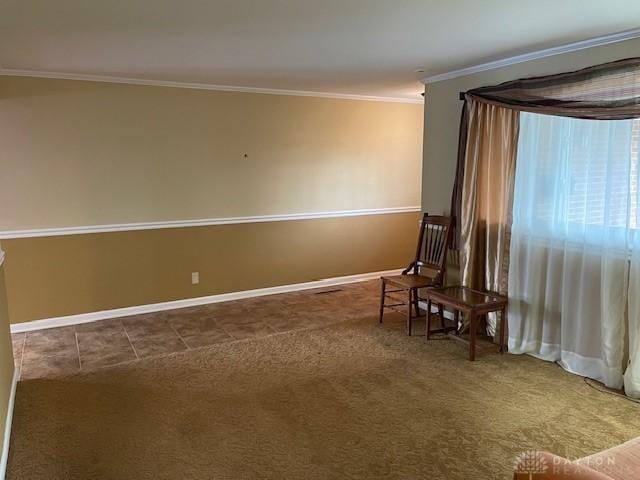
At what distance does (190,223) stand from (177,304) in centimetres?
83

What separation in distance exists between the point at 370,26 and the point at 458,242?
85.1 inches

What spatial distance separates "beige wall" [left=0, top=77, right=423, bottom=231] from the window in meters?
2.44

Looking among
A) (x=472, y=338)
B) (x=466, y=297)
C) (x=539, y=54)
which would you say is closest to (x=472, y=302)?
(x=466, y=297)

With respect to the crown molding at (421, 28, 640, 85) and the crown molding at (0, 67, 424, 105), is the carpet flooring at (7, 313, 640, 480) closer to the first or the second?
the crown molding at (421, 28, 640, 85)

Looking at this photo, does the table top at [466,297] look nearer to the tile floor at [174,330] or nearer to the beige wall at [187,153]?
the tile floor at [174,330]

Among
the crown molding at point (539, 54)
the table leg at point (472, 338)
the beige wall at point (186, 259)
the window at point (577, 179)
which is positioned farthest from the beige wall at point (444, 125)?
the beige wall at point (186, 259)

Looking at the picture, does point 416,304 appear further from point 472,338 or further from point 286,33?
point 286,33

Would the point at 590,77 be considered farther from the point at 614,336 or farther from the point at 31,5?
the point at 31,5

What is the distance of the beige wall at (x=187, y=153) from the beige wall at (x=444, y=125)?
4.37 feet

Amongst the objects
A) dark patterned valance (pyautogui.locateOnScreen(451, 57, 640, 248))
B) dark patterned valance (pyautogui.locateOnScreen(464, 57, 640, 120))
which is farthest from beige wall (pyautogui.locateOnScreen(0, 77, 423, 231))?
dark patterned valance (pyautogui.locateOnScreen(464, 57, 640, 120))

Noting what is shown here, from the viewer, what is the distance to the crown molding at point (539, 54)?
9.66ft

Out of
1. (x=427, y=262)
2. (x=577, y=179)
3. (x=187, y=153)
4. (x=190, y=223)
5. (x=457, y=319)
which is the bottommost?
(x=457, y=319)

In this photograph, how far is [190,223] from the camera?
4926 millimetres

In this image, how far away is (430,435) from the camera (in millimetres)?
2615
